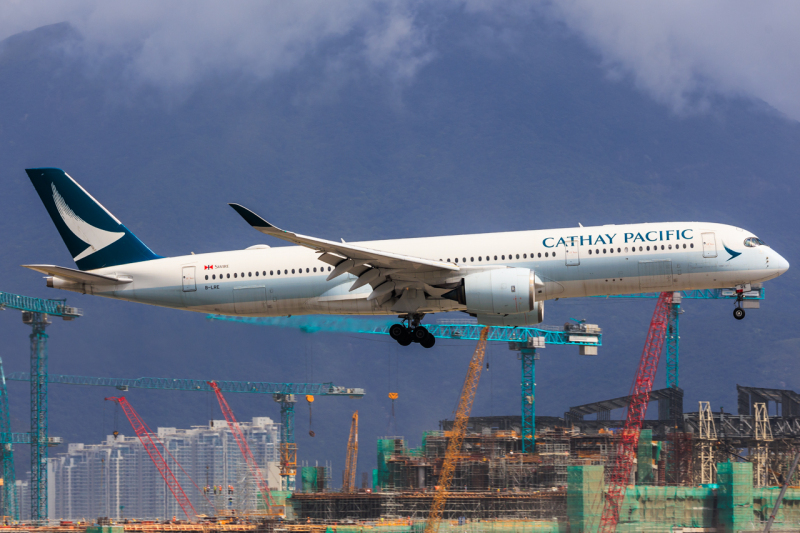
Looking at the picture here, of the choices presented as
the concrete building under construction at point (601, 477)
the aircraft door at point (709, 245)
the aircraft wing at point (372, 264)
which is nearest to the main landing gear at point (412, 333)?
the aircraft wing at point (372, 264)

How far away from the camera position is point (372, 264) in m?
44.7

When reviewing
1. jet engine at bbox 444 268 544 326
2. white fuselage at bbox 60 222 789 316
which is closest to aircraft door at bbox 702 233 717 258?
white fuselage at bbox 60 222 789 316

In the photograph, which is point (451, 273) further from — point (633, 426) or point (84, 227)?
point (633, 426)

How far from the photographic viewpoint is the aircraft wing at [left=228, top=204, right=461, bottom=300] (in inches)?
1692

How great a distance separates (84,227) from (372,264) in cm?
1679

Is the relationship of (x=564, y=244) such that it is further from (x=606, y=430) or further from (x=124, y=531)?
(x=606, y=430)

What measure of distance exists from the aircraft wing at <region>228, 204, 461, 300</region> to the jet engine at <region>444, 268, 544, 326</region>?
1.08 metres

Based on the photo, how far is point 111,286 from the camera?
4919 centimetres

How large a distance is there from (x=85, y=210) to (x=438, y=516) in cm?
8234

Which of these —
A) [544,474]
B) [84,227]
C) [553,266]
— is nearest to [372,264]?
[553,266]

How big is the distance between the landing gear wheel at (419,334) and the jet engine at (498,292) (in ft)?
9.52

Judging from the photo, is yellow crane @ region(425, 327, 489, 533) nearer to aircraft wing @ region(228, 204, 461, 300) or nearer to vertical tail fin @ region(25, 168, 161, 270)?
vertical tail fin @ region(25, 168, 161, 270)

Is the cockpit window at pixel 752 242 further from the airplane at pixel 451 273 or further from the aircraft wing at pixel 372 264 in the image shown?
the aircraft wing at pixel 372 264

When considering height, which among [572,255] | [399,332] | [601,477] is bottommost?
[601,477]
